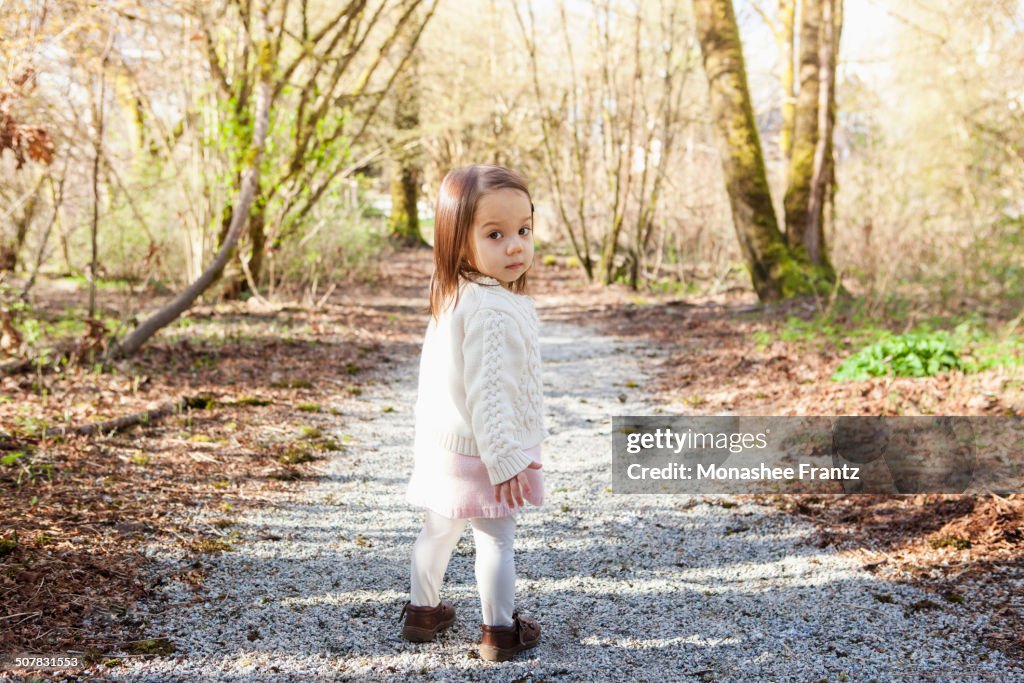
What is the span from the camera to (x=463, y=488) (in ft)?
7.77

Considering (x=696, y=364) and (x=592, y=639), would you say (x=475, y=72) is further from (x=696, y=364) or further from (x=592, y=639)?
(x=592, y=639)

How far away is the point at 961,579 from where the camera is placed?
2924 mm

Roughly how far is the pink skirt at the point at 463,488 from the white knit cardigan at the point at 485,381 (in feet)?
0.12

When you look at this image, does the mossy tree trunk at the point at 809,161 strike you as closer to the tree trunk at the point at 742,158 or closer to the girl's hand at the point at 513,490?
the tree trunk at the point at 742,158

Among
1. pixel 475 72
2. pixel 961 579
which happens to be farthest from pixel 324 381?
pixel 475 72

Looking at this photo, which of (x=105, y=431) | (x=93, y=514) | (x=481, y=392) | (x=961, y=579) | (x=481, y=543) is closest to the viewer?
(x=481, y=392)

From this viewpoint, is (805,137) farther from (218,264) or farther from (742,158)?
(218,264)

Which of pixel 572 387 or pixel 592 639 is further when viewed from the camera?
pixel 572 387

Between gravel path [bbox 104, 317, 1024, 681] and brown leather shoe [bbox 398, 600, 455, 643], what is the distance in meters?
0.04

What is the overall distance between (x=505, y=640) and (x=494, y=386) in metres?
0.80

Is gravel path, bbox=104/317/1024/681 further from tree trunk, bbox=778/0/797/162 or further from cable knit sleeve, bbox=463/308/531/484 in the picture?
tree trunk, bbox=778/0/797/162

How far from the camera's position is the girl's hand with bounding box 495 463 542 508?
7.46 feet

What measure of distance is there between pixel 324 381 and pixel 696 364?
128 inches

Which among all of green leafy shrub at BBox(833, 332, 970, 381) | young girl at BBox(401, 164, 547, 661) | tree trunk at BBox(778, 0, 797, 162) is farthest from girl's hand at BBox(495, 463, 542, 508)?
tree trunk at BBox(778, 0, 797, 162)
